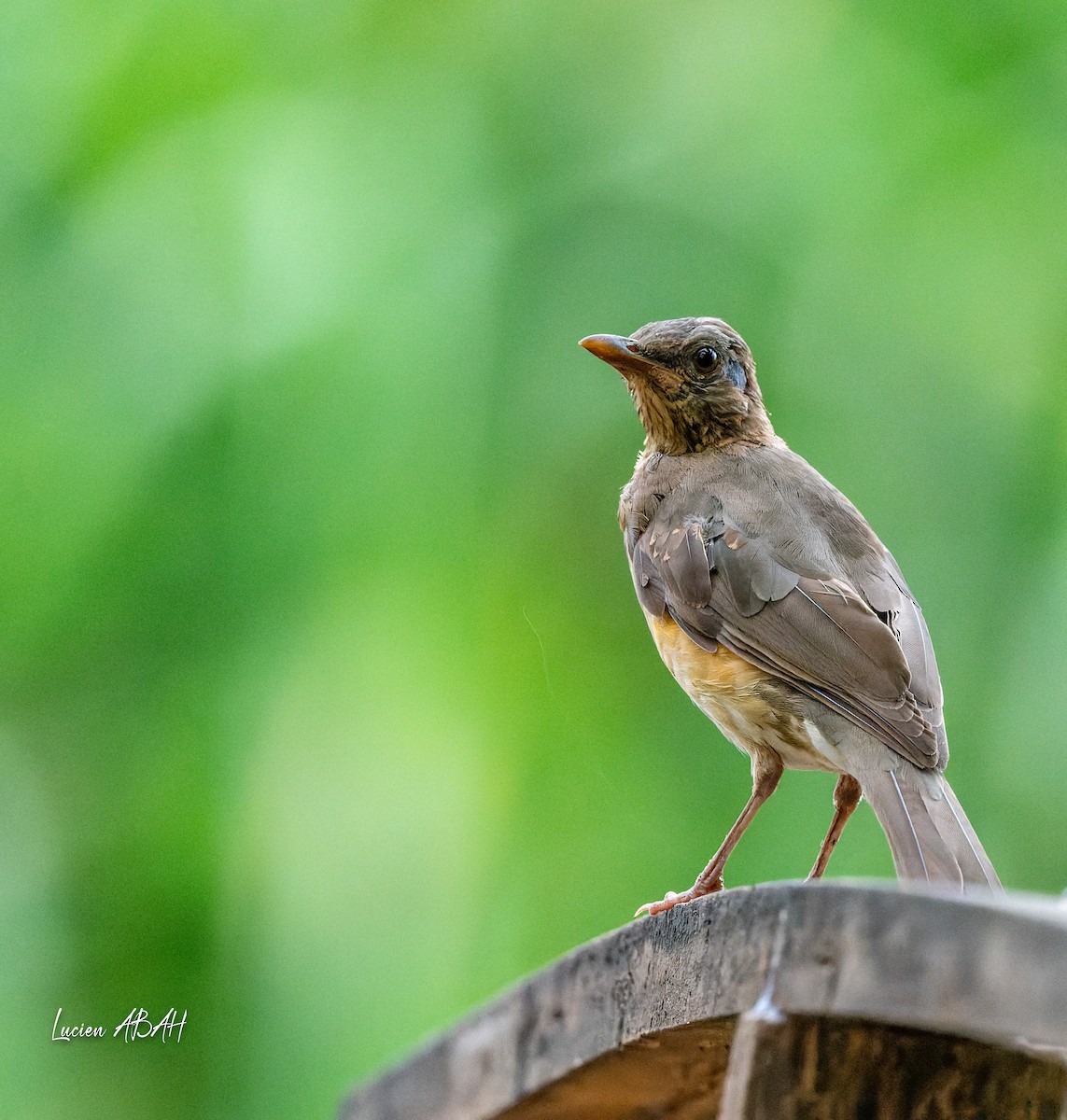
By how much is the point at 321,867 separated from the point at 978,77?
4.45m

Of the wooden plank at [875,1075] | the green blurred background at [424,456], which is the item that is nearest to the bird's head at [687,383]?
the green blurred background at [424,456]

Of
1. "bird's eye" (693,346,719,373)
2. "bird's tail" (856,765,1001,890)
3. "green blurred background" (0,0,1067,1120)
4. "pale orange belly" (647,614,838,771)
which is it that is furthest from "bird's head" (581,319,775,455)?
"green blurred background" (0,0,1067,1120)

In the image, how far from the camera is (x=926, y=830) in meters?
2.89

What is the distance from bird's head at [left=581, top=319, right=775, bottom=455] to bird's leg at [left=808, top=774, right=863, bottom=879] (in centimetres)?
107

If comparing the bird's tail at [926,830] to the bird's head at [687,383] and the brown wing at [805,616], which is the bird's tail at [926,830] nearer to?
the brown wing at [805,616]

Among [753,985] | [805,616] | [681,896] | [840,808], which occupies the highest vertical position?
[805,616]

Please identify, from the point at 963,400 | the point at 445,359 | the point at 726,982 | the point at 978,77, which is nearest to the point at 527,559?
the point at 445,359

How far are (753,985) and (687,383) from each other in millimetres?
2549

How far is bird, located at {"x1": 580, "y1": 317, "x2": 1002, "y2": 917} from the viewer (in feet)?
10.3

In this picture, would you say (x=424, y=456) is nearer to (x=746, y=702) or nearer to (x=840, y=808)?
(x=840, y=808)

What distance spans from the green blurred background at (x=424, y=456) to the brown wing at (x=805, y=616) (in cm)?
202

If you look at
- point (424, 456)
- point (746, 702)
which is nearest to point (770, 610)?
point (746, 702)

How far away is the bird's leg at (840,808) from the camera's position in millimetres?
3891

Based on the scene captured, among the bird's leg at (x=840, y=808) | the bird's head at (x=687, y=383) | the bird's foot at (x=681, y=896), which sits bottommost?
the bird's foot at (x=681, y=896)
